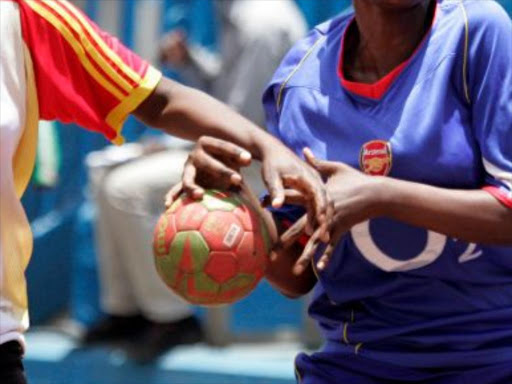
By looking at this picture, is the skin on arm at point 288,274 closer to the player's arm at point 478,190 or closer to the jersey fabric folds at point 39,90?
the player's arm at point 478,190

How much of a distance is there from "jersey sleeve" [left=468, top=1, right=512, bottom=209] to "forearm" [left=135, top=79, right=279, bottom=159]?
0.46 meters

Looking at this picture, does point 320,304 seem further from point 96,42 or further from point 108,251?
point 108,251

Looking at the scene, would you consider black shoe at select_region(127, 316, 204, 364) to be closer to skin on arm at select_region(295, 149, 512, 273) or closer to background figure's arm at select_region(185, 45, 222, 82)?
background figure's arm at select_region(185, 45, 222, 82)

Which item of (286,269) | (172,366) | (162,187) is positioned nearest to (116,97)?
(286,269)

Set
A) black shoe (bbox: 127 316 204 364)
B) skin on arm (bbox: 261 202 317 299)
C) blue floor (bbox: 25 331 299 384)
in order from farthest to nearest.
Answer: black shoe (bbox: 127 316 204 364) < blue floor (bbox: 25 331 299 384) < skin on arm (bbox: 261 202 317 299)

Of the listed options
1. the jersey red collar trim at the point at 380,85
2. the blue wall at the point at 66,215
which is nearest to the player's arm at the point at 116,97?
the jersey red collar trim at the point at 380,85

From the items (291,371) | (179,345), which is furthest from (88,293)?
(291,371)

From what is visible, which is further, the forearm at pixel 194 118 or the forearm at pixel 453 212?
the forearm at pixel 194 118

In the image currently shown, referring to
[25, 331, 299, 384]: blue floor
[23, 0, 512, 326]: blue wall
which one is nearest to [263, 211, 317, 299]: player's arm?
[25, 331, 299, 384]: blue floor

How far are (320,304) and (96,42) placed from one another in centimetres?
82

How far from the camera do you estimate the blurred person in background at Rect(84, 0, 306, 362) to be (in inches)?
239

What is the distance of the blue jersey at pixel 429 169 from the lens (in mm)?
2938

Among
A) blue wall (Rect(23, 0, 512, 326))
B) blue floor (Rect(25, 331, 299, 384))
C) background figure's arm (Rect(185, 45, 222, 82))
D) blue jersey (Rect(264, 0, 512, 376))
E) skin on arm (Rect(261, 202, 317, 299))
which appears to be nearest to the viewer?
blue jersey (Rect(264, 0, 512, 376))

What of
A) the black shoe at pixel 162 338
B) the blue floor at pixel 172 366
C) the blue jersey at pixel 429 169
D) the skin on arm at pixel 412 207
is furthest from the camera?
the black shoe at pixel 162 338
